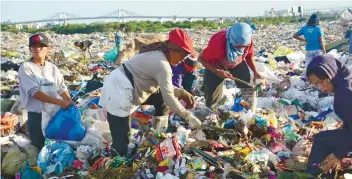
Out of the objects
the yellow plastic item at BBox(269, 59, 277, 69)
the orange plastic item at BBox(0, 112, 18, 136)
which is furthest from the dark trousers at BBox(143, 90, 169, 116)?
the yellow plastic item at BBox(269, 59, 277, 69)

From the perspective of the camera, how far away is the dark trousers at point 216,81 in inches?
177

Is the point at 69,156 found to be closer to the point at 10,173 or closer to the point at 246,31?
the point at 10,173

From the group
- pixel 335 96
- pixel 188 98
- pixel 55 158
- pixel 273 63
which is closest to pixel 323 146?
pixel 335 96

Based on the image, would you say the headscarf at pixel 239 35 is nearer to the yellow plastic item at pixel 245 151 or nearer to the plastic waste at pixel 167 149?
the yellow plastic item at pixel 245 151

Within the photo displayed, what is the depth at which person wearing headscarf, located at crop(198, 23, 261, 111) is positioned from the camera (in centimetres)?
391

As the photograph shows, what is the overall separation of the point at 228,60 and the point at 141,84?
4.07 feet

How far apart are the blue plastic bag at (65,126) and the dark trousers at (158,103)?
753 mm

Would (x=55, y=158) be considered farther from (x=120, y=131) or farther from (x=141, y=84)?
(x=141, y=84)


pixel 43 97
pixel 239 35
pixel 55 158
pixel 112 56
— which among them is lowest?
pixel 55 158

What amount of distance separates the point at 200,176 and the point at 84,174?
3.36ft

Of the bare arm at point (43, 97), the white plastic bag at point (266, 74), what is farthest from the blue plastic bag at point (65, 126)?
the white plastic bag at point (266, 74)

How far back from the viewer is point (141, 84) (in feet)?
11.1

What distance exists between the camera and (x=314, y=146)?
2926 millimetres

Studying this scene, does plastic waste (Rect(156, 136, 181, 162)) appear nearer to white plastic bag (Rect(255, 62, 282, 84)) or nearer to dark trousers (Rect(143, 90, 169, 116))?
dark trousers (Rect(143, 90, 169, 116))
